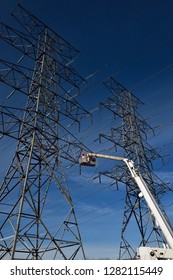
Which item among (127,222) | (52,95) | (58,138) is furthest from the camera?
(127,222)

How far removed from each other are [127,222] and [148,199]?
12.2 meters

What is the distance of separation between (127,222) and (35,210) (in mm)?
10396

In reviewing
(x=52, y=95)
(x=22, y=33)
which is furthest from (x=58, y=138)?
(x=22, y=33)

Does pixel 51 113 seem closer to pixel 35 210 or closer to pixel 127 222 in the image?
pixel 35 210
